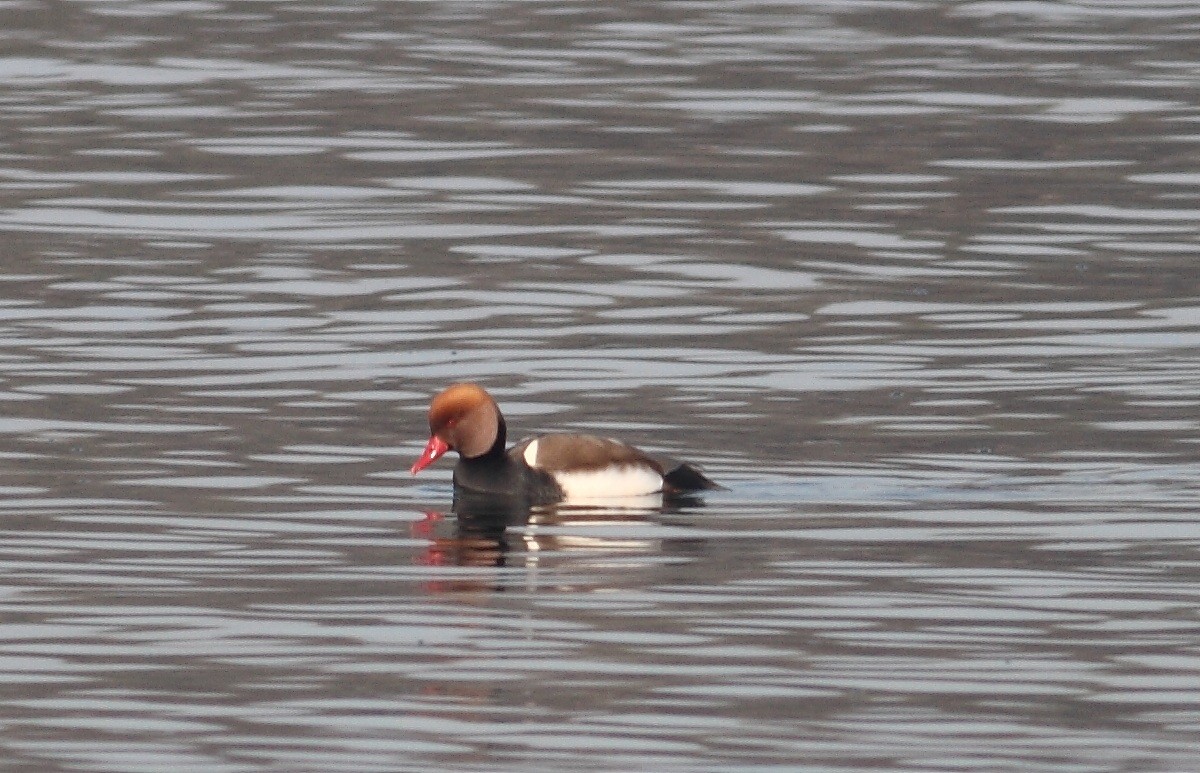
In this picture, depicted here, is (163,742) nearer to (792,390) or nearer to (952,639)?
(952,639)

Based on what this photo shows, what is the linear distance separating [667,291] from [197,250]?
3474mm

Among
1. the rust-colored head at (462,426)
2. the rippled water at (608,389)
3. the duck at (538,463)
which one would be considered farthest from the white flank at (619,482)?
the rust-colored head at (462,426)

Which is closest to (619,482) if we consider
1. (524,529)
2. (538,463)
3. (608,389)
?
(538,463)

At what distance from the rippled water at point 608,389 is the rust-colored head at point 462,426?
0.23 m

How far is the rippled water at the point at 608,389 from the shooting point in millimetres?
9617

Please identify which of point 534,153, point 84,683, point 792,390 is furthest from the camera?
point 534,153

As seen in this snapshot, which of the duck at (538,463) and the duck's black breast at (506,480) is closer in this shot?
the duck at (538,463)

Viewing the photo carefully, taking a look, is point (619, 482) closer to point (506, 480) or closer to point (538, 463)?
point (538, 463)

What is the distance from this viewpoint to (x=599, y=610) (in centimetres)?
1094

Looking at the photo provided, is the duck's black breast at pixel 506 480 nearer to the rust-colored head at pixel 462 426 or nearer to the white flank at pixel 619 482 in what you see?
the rust-colored head at pixel 462 426

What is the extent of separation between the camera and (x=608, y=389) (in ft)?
52.6

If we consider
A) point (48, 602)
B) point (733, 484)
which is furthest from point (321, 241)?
point (48, 602)

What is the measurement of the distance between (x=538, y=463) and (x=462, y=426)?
0.40 meters

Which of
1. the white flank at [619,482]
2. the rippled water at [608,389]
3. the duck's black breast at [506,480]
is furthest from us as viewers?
the duck's black breast at [506,480]
